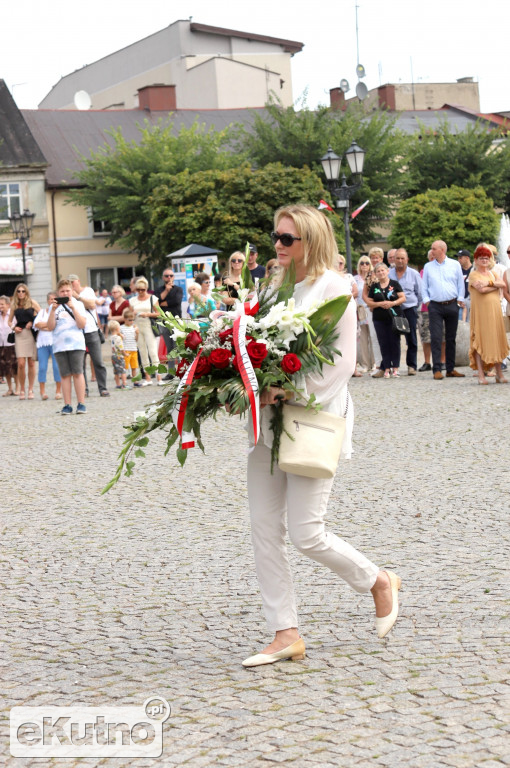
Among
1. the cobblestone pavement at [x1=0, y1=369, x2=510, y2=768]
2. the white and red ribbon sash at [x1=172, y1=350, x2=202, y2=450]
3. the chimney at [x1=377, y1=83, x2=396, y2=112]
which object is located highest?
the chimney at [x1=377, y1=83, x2=396, y2=112]

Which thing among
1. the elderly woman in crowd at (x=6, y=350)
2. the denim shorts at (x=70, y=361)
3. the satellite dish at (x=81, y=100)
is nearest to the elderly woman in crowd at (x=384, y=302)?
the denim shorts at (x=70, y=361)

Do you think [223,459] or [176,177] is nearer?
[223,459]

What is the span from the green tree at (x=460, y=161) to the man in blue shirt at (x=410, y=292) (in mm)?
34791

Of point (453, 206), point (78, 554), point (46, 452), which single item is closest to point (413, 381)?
point (46, 452)

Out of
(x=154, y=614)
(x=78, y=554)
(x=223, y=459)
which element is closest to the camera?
(x=154, y=614)

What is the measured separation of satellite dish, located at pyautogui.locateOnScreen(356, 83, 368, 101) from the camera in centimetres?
6238

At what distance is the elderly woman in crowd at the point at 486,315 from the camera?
1614 centimetres

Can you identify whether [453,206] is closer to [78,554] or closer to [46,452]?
[46,452]

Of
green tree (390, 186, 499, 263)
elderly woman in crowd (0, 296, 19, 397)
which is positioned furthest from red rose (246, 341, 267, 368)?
green tree (390, 186, 499, 263)

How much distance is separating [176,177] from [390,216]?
10.7 meters

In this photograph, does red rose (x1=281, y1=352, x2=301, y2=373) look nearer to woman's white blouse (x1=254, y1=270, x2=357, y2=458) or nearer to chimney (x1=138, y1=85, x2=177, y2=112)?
woman's white blouse (x1=254, y1=270, x2=357, y2=458)

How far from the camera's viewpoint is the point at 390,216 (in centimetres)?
5166

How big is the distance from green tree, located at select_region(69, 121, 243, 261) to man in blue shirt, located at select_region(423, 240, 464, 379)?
31.9 metres

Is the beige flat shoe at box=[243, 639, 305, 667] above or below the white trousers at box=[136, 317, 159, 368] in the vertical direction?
below
